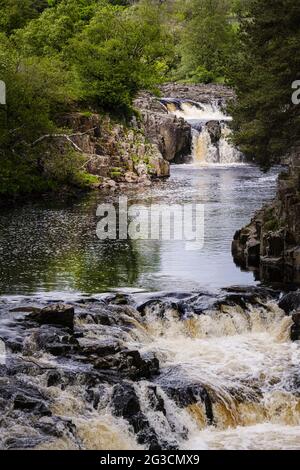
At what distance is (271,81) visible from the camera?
119ft

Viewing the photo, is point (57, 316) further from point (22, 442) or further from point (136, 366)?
point (22, 442)

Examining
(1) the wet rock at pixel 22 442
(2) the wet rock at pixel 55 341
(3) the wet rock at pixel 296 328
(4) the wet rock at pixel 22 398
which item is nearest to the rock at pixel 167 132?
(3) the wet rock at pixel 296 328

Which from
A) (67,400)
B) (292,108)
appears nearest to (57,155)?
(292,108)

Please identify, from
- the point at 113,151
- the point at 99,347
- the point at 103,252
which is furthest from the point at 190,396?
the point at 113,151

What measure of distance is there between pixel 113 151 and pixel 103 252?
29103mm

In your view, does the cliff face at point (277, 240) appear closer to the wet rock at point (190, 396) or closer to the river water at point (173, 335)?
the river water at point (173, 335)

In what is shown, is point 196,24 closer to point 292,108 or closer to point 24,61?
point 24,61

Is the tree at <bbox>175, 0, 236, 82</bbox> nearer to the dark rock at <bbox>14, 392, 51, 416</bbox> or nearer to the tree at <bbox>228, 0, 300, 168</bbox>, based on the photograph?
the tree at <bbox>228, 0, 300, 168</bbox>

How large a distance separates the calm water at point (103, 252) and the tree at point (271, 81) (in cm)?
526

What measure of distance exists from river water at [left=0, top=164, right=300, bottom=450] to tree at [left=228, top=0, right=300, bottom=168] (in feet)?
17.5

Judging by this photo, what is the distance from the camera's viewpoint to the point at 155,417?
18500 mm

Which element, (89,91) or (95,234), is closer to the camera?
(95,234)
